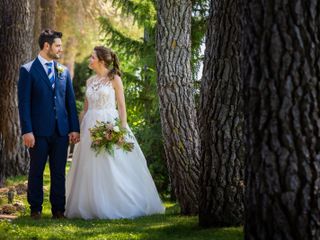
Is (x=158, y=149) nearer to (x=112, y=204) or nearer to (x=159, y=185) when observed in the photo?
(x=159, y=185)

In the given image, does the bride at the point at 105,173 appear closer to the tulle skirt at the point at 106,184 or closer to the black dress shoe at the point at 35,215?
the tulle skirt at the point at 106,184

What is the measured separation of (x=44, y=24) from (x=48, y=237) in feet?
35.4

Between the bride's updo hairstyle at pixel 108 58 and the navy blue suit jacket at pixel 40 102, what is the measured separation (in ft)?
2.30

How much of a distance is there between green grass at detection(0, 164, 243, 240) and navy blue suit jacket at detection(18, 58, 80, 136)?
1.05 metres

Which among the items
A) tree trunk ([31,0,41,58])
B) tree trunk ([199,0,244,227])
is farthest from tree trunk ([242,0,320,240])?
tree trunk ([31,0,41,58])

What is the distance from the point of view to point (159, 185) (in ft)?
37.4

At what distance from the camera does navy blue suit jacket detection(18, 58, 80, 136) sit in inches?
299

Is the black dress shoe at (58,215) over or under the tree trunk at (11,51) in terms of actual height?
under

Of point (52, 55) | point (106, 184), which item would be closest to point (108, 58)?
point (52, 55)

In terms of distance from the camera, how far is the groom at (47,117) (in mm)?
7672

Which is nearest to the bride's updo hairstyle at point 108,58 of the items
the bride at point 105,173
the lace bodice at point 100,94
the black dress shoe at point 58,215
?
the bride at point 105,173

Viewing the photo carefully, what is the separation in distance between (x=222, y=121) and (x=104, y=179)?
240 centimetres

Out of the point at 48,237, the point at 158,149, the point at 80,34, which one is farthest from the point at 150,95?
the point at 80,34

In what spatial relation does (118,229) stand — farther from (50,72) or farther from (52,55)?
(52,55)
